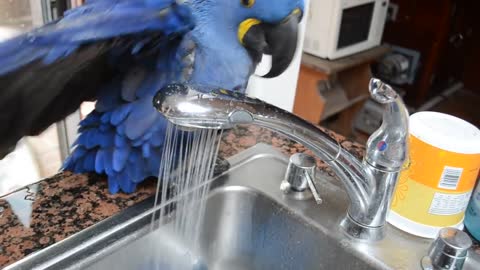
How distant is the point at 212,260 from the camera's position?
2.09ft

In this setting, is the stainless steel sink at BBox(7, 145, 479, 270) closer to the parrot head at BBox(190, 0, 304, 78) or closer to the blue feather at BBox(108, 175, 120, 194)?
the blue feather at BBox(108, 175, 120, 194)

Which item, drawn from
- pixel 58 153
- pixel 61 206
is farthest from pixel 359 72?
pixel 61 206

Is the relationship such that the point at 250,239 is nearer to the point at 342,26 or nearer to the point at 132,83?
the point at 132,83

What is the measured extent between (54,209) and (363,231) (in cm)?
36

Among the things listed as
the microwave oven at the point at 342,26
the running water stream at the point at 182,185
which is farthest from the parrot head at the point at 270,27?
the microwave oven at the point at 342,26

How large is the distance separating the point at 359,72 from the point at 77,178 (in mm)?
1442

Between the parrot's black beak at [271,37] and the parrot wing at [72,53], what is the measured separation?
7 cm

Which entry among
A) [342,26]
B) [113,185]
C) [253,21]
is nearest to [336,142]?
[253,21]

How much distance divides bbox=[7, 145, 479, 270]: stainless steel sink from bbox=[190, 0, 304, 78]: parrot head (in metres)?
0.18

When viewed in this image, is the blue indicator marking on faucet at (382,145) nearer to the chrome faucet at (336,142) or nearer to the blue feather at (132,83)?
the chrome faucet at (336,142)

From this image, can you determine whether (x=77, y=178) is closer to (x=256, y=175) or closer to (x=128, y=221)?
(x=128, y=221)

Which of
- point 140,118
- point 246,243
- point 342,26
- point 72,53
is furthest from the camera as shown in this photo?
point 342,26

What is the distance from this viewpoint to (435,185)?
52 cm

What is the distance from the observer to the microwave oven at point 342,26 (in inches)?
62.3
